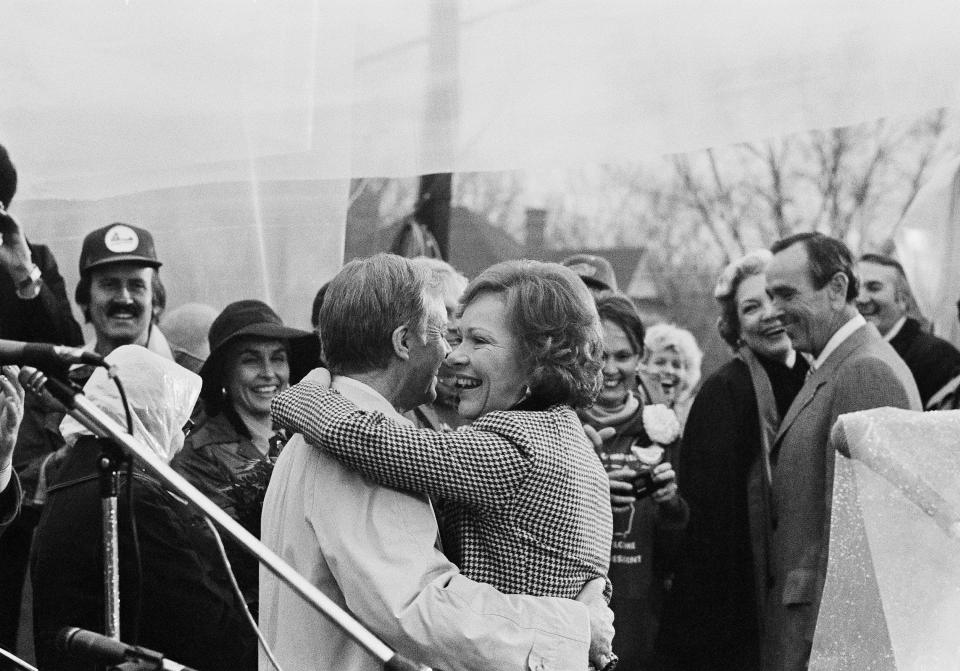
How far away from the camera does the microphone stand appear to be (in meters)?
2.45

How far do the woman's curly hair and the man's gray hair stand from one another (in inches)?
7.8

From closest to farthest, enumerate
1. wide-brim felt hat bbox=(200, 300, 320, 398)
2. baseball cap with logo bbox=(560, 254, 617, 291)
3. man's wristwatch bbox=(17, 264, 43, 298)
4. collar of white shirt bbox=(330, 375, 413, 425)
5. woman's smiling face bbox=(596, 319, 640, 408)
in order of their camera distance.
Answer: collar of white shirt bbox=(330, 375, 413, 425), man's wristwatch bbox=(17, 264, 43, 298), wide-brim felt hat bbox=(200, 300, 320, 398), woman's smiling face bbox=(596, 319, 640, 408), baseball cap with logo bbox=(560, 254, 617, 291)

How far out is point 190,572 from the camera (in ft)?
12.6

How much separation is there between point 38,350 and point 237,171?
3.52 metres

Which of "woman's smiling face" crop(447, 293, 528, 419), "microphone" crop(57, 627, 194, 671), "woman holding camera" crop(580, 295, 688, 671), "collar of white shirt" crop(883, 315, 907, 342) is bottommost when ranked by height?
"woman holding camera" crop(580, 295, 688, 671)

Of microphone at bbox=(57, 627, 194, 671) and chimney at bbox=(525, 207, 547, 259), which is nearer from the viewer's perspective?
microphone at bbox=(57, 627, 194, 671)

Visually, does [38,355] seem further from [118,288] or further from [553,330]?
[118,288]

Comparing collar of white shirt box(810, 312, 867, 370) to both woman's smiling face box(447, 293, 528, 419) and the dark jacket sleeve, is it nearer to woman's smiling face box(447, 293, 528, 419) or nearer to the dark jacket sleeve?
woman's smiling face box(447, 293, 528, 419)

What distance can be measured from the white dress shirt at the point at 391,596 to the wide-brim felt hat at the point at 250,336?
7.23 ft

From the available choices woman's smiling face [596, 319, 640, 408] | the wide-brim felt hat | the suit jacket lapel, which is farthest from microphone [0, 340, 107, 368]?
woman's smiling face [596, 319, 640, 408]

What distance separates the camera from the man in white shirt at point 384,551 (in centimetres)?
286

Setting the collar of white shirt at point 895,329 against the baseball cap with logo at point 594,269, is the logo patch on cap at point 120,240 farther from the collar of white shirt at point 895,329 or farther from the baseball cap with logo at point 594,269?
the collar of white shirt at point 895,329

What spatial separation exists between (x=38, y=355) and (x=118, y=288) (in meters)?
3.08

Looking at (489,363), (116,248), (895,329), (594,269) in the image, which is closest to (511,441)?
(489,363)
